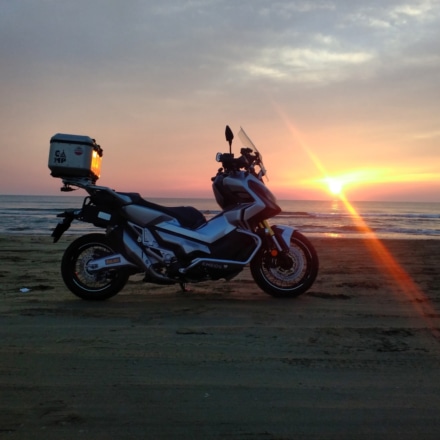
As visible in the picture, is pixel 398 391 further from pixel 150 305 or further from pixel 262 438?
pixel 150 305

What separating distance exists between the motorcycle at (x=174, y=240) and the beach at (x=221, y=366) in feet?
0.84

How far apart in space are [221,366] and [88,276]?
7.58ft

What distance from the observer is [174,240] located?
14.7ft

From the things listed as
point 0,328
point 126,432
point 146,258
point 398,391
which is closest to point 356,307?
point 398,391

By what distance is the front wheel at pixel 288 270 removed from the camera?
4637 mm

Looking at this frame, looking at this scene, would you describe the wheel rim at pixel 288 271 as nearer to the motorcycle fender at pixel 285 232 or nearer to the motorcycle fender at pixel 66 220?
the motorcycle fender at pixel 285 232

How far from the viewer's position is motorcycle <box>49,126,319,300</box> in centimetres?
447

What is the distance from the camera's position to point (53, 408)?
2152mm

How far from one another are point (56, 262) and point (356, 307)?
18.1ft

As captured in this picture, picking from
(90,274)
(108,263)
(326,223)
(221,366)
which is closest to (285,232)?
(108,263)

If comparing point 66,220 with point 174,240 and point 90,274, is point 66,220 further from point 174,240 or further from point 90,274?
point 174,240

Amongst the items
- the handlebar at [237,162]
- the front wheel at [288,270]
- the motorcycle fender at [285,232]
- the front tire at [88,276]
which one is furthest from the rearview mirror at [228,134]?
the front tire at [88,276]

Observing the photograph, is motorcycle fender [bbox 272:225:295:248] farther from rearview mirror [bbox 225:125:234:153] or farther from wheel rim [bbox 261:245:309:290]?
rearview mirror [bbox 225:125:234:153]

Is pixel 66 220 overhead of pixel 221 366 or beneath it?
overhead
